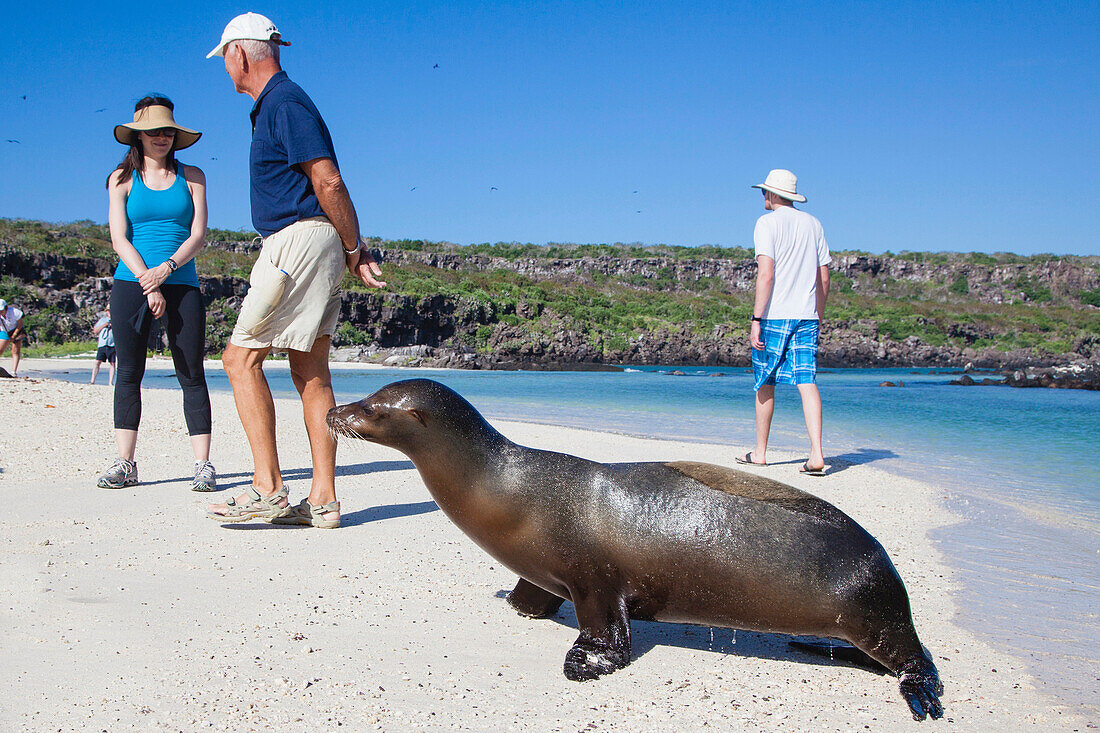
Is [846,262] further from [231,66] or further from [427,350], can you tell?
[231,66]

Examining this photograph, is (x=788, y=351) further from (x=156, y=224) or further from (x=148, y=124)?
(x=148, y=124)

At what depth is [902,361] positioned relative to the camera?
201 ft

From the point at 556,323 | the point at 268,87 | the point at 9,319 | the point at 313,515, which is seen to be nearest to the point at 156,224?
the point at 268,87

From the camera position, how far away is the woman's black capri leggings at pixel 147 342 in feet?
16.3

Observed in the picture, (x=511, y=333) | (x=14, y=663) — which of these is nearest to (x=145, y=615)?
(x=14, y=663)

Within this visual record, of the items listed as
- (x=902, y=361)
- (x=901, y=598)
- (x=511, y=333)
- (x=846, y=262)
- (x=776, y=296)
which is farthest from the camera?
(x=846, y=262)

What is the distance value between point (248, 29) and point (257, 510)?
97.9 inches

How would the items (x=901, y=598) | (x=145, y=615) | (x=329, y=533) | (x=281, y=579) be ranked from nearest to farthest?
1. (x=901, y=598)
2. (x=145, y=615)
3. (x=281, y=579)
4. (x=329, y=533)

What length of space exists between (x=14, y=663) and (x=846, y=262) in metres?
127

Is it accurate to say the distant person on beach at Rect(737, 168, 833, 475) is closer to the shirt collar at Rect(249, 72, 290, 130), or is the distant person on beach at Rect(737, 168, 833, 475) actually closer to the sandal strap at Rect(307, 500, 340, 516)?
the sandal strap at Rect(307, 500, 340, 516)

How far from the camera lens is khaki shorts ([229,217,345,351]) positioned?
12.6 ft

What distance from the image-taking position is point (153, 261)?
5023 mm

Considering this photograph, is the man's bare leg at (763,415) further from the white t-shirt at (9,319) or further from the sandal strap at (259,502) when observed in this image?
the white t-shirt at (9,319)

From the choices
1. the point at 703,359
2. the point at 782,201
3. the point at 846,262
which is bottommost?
the point at 703,359
